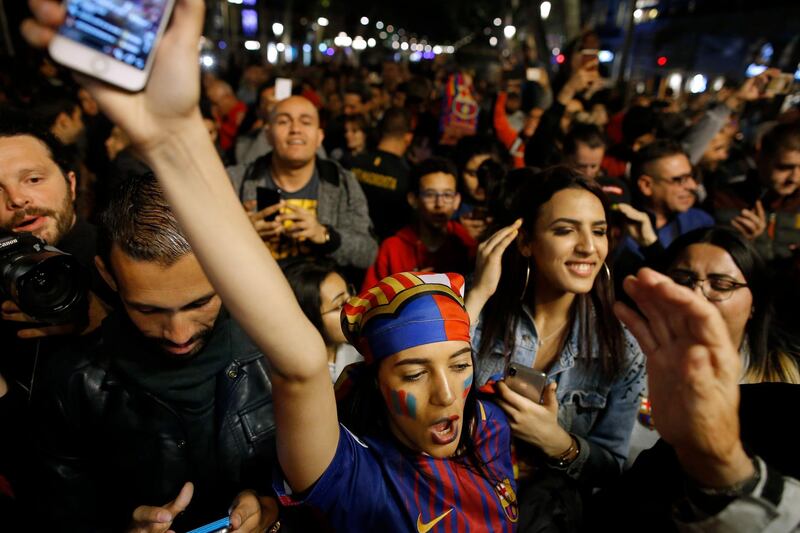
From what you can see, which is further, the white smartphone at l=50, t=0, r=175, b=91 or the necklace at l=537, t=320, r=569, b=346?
the necklace at l=537, t=320, r=569, b=346

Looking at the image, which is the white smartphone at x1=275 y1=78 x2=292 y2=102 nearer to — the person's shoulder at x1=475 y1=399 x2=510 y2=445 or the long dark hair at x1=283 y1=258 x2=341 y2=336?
the long dark hair at x1=283 y1=258 x2=341 y2=336

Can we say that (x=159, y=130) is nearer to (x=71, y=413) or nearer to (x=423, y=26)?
(x=71, y=413)

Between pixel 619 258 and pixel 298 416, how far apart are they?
3104 mm

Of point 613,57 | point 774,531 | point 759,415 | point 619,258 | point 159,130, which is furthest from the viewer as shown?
point 613,57

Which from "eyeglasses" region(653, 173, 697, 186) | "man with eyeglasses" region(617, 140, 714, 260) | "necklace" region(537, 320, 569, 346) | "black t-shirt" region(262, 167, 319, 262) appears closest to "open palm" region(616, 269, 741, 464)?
"necklace" region(537, 320, 569, 346)

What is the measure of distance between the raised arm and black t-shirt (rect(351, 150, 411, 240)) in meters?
3.83

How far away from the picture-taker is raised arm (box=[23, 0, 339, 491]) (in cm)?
79

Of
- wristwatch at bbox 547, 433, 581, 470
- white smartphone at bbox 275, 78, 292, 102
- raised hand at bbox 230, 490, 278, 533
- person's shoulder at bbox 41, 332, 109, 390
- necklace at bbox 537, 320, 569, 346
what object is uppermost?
white smartphone at bbox 275, 78, 292, 102

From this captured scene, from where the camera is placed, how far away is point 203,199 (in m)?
0.85

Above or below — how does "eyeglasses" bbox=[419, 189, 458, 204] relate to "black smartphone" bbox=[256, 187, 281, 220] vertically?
below

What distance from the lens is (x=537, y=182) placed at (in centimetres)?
252

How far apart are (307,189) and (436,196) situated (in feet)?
3.22

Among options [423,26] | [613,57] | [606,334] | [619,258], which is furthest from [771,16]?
[423,26]

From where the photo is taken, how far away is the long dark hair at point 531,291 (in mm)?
2311
